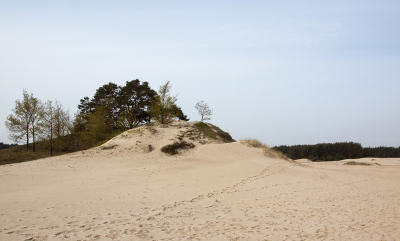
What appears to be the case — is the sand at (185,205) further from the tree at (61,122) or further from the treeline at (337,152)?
the treeline at (337,152)

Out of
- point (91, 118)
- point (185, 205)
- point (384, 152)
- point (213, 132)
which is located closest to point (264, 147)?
point (213, 132)

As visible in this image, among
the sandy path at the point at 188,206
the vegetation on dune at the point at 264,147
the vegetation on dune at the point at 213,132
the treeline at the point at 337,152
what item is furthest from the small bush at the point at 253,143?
the treeline at the point at 337,152

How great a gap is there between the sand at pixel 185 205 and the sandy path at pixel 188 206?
0.07 feet

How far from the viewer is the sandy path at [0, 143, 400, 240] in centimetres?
503

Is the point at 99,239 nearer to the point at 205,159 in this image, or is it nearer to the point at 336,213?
the point at 336,213

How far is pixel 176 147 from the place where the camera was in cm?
2022

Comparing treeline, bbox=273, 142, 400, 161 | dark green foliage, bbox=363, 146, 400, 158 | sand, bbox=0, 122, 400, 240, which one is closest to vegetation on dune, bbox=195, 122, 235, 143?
sand, bbox=0, 122, 400, 240

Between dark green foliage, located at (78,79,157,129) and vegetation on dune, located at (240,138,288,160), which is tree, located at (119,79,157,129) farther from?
vegetation on dune, located at (240,138,288,160)

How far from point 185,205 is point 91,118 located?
27.3 meters

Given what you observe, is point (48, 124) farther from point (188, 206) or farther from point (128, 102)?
point (188, 206)

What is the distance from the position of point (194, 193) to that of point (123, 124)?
26465 mm

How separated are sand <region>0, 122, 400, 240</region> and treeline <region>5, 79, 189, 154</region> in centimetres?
1189

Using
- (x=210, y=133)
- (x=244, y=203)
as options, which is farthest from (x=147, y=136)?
(x=244, y=203)

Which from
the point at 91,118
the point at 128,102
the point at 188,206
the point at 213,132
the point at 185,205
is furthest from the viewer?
the point at 128,102
